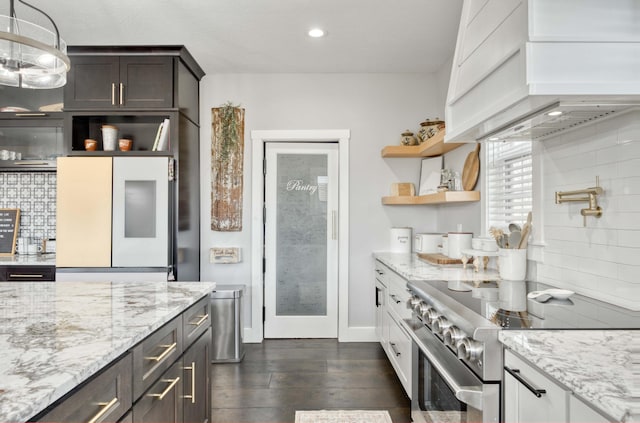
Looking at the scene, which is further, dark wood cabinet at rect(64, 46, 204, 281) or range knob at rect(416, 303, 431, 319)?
dark wood cabinet at rect(64, 46, 204, 281)

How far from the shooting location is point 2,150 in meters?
3.63

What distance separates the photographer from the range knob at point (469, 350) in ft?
4.38

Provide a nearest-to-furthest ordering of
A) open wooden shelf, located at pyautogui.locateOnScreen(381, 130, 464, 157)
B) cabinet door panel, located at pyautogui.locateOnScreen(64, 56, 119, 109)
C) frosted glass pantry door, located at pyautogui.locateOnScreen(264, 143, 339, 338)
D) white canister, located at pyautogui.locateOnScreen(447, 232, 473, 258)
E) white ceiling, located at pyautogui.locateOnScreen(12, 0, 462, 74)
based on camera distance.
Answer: white ceiling, located at pyautogui.locateOnScreen(12, 0, 462, 74) → white canister, located at pyautogui.locateOnScreen(447, 232, 473, 258) → cabinet door panel, located at pyautogui.locateOnScreen(64, 56, 119, 109) → open wooden shelf, located at pyautogui.locateOnScreen(381, 130, 464, 157) → frosted glass pantry door, located at pyautogui.locateOnScreen(264, 143, 339, 338)

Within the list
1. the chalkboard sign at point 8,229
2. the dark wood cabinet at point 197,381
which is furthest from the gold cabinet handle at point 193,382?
the chalkboard sign at point 8,229

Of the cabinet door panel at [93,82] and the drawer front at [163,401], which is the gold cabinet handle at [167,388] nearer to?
the drawer front at [163,401]

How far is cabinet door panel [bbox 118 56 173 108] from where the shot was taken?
336 centimetres

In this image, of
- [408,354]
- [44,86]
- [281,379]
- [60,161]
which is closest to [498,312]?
[408,354]

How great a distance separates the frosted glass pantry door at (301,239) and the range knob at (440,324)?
237cm

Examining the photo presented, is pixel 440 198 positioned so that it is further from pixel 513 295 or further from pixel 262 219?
pixel 262 219

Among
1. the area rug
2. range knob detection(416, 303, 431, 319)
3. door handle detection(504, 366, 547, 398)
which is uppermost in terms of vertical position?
range knob detection(416, 303, 431, 319)

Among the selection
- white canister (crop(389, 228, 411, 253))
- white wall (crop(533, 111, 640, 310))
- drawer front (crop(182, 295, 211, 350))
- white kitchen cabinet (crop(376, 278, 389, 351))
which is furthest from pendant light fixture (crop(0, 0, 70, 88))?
white canister (crop(389, 228, 411, 253))

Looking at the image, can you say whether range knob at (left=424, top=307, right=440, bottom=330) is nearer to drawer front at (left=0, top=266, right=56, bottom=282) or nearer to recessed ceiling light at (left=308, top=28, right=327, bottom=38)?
recessed ceiling light at (left=308, top=28, right=327, bottom=38)

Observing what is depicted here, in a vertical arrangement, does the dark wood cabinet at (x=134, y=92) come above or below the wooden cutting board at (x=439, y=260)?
above

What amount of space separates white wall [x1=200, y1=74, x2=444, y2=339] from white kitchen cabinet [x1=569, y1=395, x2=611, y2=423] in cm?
309
